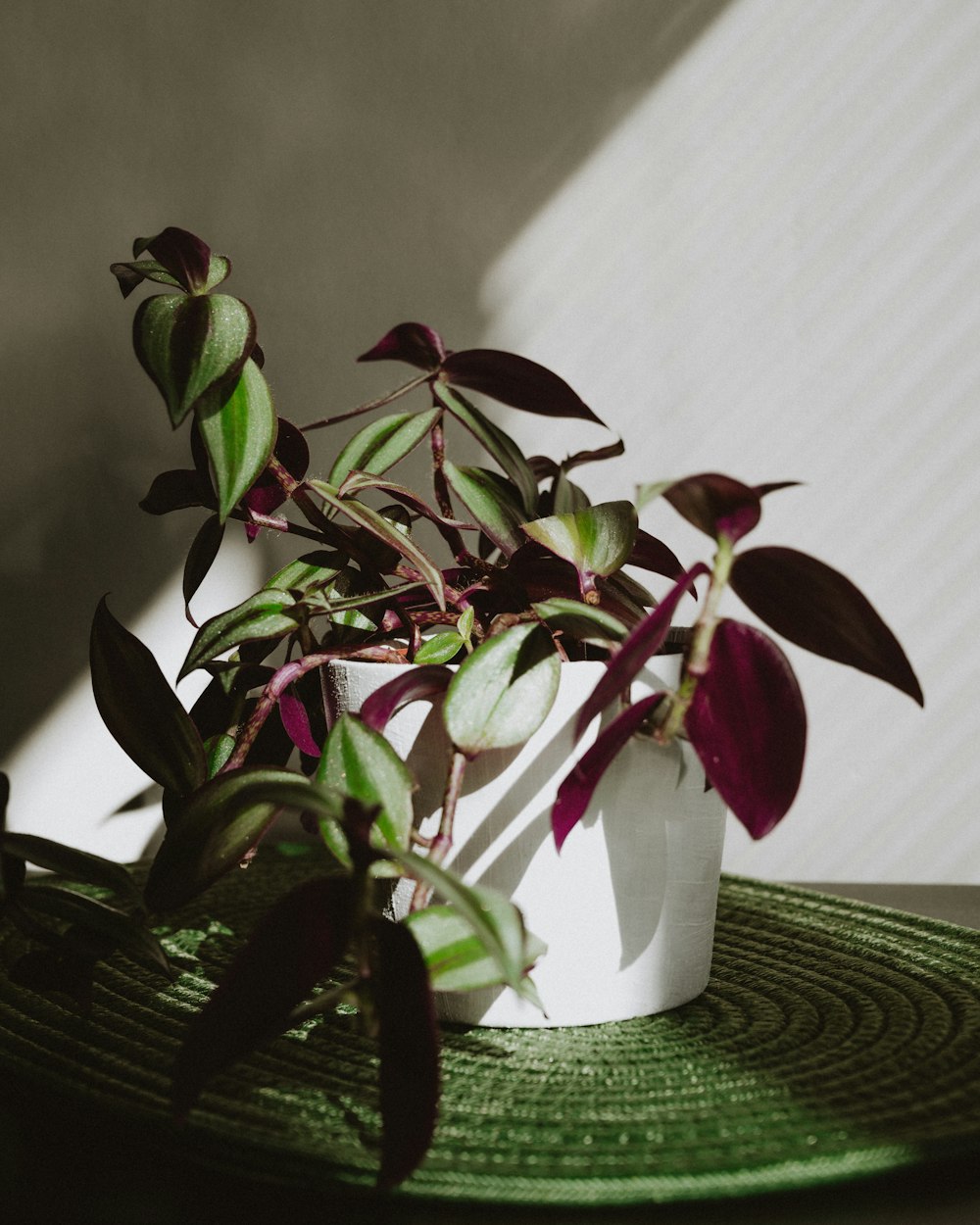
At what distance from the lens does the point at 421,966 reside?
1.24 ft

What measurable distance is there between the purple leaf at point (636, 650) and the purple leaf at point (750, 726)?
0.04m

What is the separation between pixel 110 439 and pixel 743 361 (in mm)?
525

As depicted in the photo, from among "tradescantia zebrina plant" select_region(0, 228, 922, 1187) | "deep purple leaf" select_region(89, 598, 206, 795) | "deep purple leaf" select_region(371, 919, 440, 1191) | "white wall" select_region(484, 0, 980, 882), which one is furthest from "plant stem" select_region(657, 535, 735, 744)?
"white wall" select_region(484, 0, 980, 882)

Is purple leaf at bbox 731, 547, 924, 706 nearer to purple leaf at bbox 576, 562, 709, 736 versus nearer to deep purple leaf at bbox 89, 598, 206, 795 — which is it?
purple leaf at bbox 576, 562, 709, 736

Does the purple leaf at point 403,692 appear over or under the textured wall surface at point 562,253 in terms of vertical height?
under

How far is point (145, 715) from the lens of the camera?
21.8 inches

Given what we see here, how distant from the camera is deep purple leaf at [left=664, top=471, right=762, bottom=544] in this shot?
402 millimetres

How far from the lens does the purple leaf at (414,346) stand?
0.62 metres

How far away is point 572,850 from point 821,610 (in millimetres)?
148

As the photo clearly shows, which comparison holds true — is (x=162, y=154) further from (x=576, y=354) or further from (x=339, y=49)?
(x=576, y=354)

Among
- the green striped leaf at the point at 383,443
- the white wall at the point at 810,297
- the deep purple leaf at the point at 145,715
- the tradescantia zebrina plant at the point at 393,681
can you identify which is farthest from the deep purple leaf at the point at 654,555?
the white wall at the point at 810,297

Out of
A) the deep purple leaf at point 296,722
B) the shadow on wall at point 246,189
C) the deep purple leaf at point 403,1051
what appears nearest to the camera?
the deep purple leaf at point 403,1051

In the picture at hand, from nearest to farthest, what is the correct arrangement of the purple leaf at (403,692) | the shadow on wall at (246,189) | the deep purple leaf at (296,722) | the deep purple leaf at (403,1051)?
the deep purple leaf at (403,1051) < the purple leaf at (403,692) < the deep purple leaf at (296,722) < the shadow on wall at (246,189)

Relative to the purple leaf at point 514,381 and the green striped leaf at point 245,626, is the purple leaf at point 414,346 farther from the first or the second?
the green striped leaf at point 245,626
